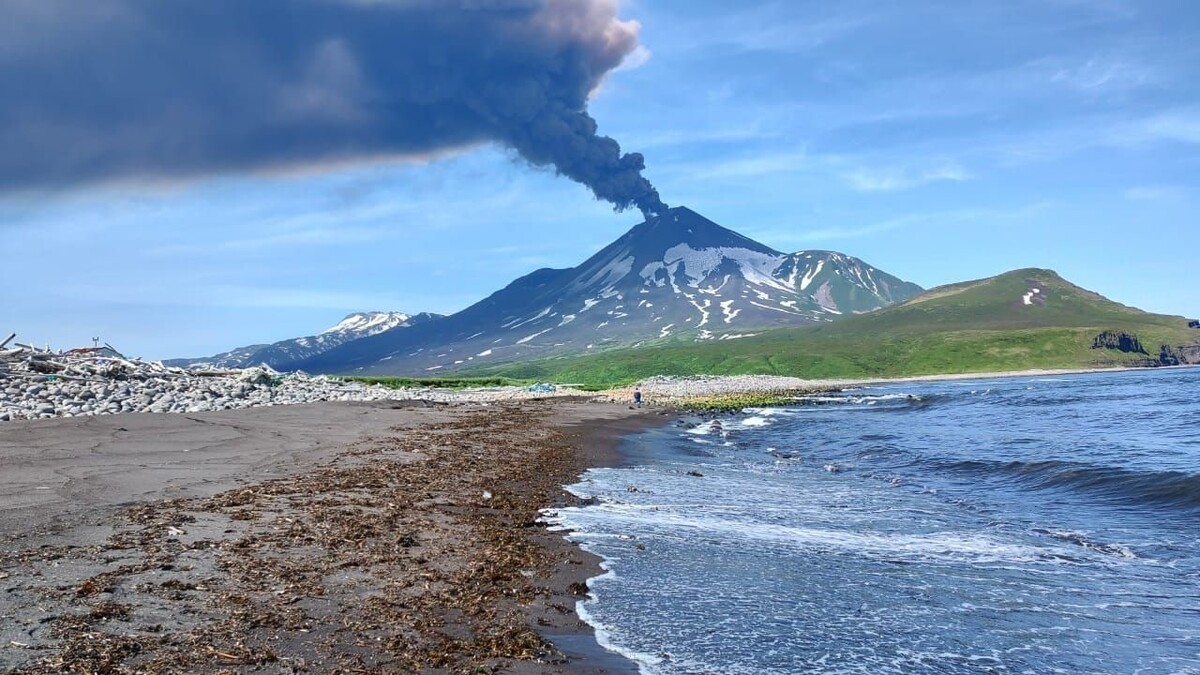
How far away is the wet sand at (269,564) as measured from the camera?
701cm

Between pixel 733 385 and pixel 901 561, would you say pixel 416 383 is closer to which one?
pixel 733 385

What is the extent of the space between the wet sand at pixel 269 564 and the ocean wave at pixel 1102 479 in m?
15.8

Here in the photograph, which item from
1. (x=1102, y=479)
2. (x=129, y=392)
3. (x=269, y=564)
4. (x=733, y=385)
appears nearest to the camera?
(x=269, y=564)

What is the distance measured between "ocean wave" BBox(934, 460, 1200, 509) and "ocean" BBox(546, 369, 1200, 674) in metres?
0.09

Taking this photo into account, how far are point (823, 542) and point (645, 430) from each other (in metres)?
32.6

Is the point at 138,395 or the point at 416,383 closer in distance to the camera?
the point at 138,395

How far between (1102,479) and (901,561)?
1479 cm

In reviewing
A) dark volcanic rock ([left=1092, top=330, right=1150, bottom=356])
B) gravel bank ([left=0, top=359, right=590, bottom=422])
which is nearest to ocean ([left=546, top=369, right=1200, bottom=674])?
gravel bank ([left=0, top=359, right=590, bottom=422])

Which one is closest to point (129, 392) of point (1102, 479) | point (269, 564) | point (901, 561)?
point (269, 564)

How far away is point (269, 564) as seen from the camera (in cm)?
977

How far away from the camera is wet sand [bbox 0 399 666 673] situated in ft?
23.0

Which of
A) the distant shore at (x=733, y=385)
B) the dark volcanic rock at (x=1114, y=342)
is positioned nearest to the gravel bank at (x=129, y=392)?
the distant shore at (x=733, y=385)

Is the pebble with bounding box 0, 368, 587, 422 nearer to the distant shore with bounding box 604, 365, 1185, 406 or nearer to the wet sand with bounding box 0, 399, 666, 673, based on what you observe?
the wet sand with bounding box 0, 399, 666, 673

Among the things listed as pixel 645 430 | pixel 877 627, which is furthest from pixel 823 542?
pixel 645 430
